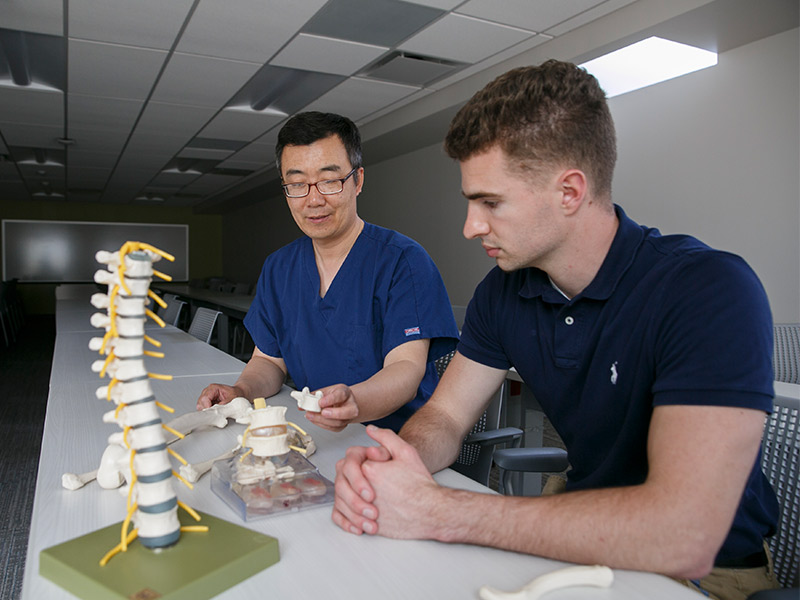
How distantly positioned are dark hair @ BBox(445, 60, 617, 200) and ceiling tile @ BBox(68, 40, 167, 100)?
3.68 metres

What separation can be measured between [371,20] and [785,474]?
320 centimetres

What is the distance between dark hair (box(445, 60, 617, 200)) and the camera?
1005 mm

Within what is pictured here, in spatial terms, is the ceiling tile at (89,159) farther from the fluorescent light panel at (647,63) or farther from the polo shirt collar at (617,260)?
the polo shirt collar at (617,260)

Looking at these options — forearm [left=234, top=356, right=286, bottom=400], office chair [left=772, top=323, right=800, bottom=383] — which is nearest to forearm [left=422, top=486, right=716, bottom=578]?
forearm [left=234, top=356, right=286, bottom=400]

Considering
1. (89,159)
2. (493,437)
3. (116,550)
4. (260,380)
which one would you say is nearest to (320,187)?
(260,380)

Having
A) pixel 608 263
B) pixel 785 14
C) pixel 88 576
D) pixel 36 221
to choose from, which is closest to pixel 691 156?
pixel 785 14

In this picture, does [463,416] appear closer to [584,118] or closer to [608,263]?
[608,263]

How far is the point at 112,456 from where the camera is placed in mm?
1005

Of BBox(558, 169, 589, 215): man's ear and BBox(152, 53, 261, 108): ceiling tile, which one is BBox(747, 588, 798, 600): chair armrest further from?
BBox(152, 53, 261, 108): ceiling tile

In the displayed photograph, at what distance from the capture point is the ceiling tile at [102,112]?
5.17 meters

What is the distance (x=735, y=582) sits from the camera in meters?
0.97

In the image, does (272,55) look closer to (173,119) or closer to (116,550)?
(173,119)

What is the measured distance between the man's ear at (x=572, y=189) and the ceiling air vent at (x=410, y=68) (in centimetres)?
340

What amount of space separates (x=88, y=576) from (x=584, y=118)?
968 mm
